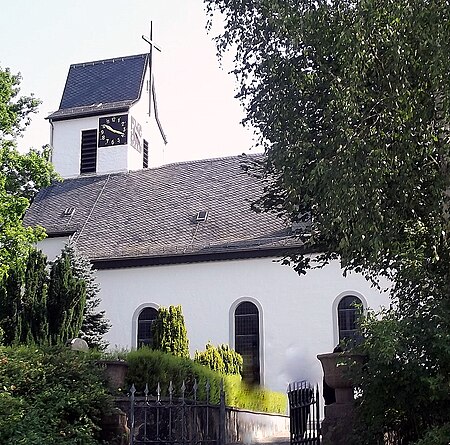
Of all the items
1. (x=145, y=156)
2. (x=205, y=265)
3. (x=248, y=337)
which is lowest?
(x=248, y=337)

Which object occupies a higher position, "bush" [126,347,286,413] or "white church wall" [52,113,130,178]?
"white church wall" [52,113,130,178]

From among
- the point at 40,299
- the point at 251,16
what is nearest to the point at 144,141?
the point at 40,299

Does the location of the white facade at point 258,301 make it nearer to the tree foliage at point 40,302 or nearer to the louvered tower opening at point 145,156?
the tree foliage at point 40,302

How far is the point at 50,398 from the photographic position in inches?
342

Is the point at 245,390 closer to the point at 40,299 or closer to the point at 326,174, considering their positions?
the point at 40,299

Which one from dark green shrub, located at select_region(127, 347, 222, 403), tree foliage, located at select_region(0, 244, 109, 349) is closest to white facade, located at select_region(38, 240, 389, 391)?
tree foliage, located at select_region(0, 244, 109, 349)

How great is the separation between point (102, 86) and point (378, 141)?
23.8 meters

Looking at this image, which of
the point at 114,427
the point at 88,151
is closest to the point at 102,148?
the point at 88,151

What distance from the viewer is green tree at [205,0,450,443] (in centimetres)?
773

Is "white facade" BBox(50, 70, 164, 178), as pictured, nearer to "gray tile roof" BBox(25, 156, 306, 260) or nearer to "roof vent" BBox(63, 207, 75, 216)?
"gray tile roof" BBox(25, 156, 306, 260)

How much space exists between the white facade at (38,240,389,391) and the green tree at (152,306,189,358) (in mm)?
1861

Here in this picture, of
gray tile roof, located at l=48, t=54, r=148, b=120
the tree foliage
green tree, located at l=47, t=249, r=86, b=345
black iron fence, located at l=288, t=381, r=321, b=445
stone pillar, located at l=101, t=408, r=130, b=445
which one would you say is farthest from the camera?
gray tile roof, located at l=48, t=54, r=148, b=120

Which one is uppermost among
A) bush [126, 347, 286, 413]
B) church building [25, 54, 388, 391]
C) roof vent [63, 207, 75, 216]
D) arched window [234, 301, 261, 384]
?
roof vent [63, 207, 75, 216]

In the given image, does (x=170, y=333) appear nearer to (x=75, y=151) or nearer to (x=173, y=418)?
(x=173, y=418)
